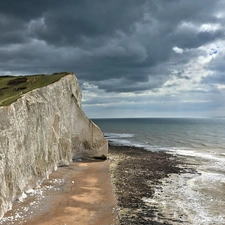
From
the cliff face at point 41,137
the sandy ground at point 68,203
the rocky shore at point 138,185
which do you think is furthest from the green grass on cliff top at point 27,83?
the rocky shore at point 138,185

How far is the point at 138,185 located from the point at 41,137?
9.31 metres

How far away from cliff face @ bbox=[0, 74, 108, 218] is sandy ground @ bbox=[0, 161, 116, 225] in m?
0.80

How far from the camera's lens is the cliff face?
50.2 ft

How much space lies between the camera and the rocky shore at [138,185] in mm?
15591

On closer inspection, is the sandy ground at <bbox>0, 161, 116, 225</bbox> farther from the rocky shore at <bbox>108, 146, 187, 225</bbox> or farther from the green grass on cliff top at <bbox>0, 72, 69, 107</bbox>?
the green grass on cliff top at <bbox>0, 72, 69, 107</bbox>

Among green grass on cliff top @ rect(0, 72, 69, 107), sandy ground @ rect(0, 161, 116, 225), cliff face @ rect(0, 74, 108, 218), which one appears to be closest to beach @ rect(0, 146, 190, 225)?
sandy ground @ rect(0, 161, 116, 225)

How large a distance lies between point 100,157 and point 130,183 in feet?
35.0

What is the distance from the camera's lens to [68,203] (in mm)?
17359

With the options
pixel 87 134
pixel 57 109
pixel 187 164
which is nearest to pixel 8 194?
pixel 57 109

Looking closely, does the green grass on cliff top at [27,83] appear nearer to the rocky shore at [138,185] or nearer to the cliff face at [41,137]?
the cliff face at [41,137]

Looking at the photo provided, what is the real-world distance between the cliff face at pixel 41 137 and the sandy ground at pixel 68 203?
80 centimetres

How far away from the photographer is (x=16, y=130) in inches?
656

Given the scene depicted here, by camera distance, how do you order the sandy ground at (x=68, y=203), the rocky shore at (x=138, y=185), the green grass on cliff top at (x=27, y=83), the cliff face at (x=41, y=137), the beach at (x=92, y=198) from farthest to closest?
the green grass on cliff top at (x=27, y=83) < the rocky shore at (x=138, y=185) < the cliff face at (x=41, y=137) < the beach at (x=92, y=198) < the sandy ground at (x=68, y=203)

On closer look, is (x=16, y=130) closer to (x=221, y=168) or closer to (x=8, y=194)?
(x=8, y=194)
